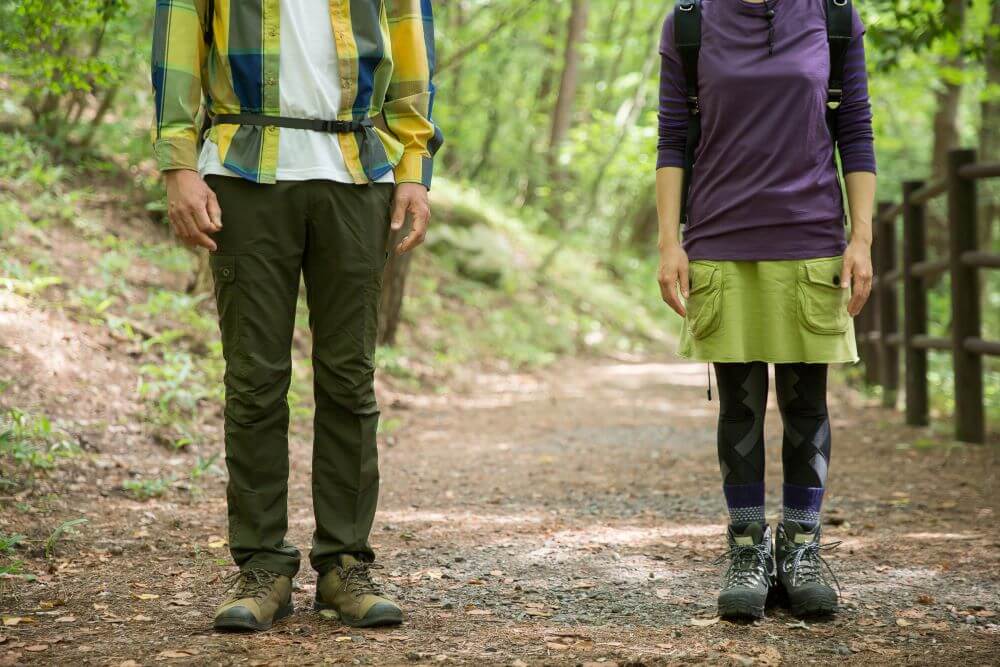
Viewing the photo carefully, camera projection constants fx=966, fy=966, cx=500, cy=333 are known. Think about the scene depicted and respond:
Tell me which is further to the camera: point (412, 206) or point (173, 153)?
point (412, 206)

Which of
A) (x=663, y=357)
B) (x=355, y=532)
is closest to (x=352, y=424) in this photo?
(x=355, y=532)

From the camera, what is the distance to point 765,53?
8.59 feet

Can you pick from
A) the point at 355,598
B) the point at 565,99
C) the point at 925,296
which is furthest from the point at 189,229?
the point at 565,99

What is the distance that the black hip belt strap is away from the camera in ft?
8.15

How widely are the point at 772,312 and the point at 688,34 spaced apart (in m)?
0.80

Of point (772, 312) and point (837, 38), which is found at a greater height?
point (837, 38)

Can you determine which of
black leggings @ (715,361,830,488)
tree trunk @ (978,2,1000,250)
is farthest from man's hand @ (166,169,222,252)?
tree trunk @ (978,2,1000,250)

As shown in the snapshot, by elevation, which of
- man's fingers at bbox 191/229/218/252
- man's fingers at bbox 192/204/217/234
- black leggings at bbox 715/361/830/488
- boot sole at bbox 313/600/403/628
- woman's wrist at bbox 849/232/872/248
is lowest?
boot sole at bbox 313/600/403/628

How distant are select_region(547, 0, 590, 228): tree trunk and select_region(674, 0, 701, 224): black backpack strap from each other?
1402cm

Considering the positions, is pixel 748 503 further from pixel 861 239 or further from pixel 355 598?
pixel 355 598

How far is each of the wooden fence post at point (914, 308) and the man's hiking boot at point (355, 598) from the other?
199 inches

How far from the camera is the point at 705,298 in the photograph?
2.72 m

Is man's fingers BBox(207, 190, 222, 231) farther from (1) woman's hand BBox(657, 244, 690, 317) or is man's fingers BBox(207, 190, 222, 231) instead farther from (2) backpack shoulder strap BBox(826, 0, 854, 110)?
(2) backpack shoulder strap BBox(826, 0, 854, 110)

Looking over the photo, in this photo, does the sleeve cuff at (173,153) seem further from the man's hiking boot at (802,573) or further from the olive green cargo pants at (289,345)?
the man's hiking boot at (802,573)
